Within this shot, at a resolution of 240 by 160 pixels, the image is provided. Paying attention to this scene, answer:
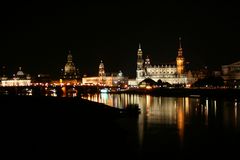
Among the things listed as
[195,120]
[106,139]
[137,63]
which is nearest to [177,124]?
[195,120]

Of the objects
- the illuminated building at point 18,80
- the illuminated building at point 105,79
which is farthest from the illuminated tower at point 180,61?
the illuminated building at point 18,80

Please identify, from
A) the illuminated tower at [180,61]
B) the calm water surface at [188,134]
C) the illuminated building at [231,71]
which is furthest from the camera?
the illuminated tower at [180,61]

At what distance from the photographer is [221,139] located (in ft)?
73.8

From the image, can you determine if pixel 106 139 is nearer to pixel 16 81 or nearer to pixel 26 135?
pixel 26 135

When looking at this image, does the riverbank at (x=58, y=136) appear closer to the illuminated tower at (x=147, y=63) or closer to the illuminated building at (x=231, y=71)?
the illuminated building at (x=231, y=71)

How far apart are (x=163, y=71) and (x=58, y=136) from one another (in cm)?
11746

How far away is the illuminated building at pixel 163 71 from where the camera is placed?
131 m

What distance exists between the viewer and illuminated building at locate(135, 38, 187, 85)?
13055 centimetres

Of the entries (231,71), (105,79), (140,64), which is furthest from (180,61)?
(105,79)

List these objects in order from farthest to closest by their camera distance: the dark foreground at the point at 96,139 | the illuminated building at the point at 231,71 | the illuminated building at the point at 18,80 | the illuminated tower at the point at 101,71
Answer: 1. the illuminated tower at the point at 101,71
2. the illuminated building at the point at 18,80
3. the illuminated building at the point at 231,71
4. the dark foreground at the point at 96,139

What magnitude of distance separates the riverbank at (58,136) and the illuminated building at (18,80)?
110132 mm

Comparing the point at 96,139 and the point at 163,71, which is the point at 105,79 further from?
the point at 96,139

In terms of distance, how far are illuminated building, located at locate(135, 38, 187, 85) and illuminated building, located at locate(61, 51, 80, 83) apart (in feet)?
85.6

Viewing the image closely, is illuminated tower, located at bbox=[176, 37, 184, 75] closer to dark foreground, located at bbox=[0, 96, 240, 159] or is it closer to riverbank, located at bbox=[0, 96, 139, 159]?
dark foreground, located at bbox=[0, 96, 240, 159]
